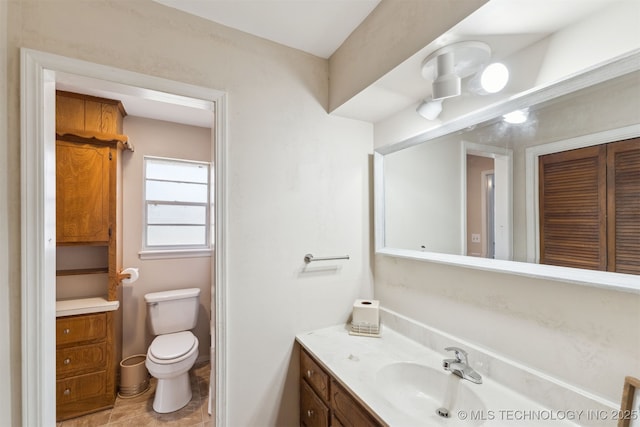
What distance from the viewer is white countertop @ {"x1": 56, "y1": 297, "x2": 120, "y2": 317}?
1911 mm

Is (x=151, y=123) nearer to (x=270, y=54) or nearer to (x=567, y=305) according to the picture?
(x=270, y=54)

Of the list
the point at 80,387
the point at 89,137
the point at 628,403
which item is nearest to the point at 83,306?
the point at 80,387

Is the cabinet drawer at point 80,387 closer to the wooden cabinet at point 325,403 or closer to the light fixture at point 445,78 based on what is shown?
the wooden cabinet at point 325,403

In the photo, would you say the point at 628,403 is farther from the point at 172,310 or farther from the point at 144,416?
the point at 172,310

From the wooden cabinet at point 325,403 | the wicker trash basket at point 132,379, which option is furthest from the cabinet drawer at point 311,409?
the wicker trash basket at point 132,379

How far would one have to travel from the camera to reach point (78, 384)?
1963 mm

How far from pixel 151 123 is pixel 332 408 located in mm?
2801

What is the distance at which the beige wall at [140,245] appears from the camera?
2.47 m

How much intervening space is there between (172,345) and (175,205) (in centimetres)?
135

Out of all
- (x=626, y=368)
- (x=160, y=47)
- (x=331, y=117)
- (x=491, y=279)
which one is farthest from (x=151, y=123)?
(x=626, y=368)

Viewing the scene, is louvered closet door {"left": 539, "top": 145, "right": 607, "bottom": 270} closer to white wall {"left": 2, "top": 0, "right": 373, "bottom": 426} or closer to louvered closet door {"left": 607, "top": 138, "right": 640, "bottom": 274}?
louvered closet door {"left": 607, "top": 138, "right": 640, "bottom": 274}

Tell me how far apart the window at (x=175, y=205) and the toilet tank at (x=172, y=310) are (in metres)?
0.48

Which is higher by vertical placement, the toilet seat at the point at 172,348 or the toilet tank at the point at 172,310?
the toilet tank at the point at 172,310

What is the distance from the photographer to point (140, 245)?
2.54m
